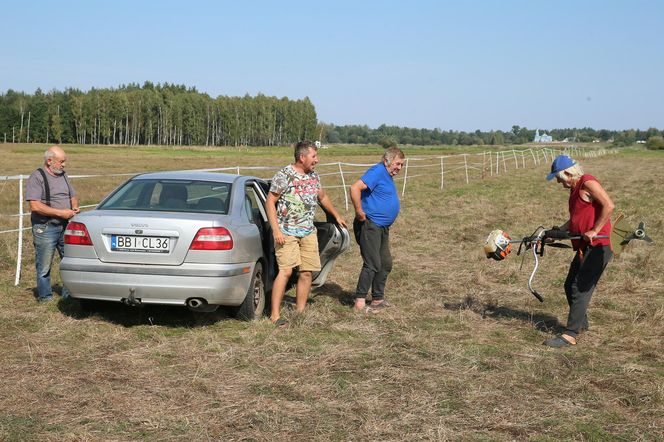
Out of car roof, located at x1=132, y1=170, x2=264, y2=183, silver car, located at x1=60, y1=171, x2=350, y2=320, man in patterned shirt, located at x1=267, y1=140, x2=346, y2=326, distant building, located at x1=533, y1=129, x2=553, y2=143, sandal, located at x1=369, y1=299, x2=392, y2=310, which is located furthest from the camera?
distant building, located at x1=533, y1=129, x2=553, y2=143

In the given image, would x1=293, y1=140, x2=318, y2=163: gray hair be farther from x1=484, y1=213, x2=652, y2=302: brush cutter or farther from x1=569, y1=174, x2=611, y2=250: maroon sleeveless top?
x1=569, y1=174, x2=611, y2=250: maroon sleeveless top

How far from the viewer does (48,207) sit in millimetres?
6816

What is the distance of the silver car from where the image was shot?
566cm

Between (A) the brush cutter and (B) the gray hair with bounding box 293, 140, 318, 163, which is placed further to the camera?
(B) the gray hair with bounding box 293, 140, 318, 163

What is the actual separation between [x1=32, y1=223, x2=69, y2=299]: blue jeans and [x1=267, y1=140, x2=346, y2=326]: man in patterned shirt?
2.23m

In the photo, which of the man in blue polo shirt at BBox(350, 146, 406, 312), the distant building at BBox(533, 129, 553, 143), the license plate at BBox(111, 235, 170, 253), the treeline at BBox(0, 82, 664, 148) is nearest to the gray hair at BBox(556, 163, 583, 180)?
the man in blue polo shirt at BBox(350, 146, 406, 312)

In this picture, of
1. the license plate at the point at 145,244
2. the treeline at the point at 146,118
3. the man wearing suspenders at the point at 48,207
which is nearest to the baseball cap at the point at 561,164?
the license plate at the point at 145,244

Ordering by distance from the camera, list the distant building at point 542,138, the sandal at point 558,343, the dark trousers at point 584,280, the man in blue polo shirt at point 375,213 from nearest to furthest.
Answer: the sandal at point 558,343, the dark trousers at point 584,280, the man in blue polo shirt at point 375,213, the distant building at point 542,138

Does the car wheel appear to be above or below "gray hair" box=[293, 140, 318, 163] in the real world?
below

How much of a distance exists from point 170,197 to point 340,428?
3.08 m

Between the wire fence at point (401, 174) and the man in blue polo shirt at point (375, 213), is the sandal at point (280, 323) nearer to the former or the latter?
the man in blue polo shirt at point (375, 213)

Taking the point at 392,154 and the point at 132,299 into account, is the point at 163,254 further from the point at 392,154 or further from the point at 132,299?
the point at 392,154

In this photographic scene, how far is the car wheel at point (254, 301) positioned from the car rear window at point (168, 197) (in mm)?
681

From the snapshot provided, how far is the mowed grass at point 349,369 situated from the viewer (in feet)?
12.9
